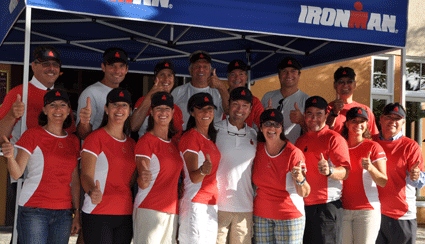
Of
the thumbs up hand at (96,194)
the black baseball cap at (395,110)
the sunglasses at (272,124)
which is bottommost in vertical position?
the thumbs up hand at (96,194)

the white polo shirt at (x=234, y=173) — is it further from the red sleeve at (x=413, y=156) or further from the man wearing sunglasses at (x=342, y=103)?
the red sleeve at (x=413, y=156)

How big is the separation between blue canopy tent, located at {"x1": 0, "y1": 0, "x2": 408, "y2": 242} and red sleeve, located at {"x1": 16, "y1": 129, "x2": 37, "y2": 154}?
0.38 metres

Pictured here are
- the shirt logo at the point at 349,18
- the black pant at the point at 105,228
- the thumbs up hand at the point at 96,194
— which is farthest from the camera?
the shirt logo at the point at 349,18

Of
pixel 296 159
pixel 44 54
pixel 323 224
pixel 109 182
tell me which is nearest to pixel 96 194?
pixel 109 182

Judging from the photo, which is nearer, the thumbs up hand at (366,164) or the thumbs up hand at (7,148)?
the thumbs up hand at (7,148)

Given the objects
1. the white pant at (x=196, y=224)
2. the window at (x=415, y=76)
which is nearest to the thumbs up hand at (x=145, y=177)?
the white pant at (x=196, y=224)

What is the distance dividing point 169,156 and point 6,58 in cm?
362

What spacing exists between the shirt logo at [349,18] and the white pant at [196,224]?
6.36 ft

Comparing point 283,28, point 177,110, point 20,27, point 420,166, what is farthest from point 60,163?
point 420,166

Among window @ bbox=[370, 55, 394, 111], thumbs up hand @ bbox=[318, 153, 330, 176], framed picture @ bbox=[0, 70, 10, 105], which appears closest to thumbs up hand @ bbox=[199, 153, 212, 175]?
thumbs up hand @ bbox=[318, 153, 330, 176]

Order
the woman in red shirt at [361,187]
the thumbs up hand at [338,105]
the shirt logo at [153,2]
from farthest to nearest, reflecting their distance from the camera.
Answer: the thumbs up hand at [338,105], the woman in red shirt at [361,187], the shirt logo at [153,2]

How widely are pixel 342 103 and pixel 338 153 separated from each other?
0.75m

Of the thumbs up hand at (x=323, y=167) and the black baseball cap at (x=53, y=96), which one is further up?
the black baseball cap at (x=53, y=96)

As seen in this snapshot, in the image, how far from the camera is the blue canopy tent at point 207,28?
341cm
